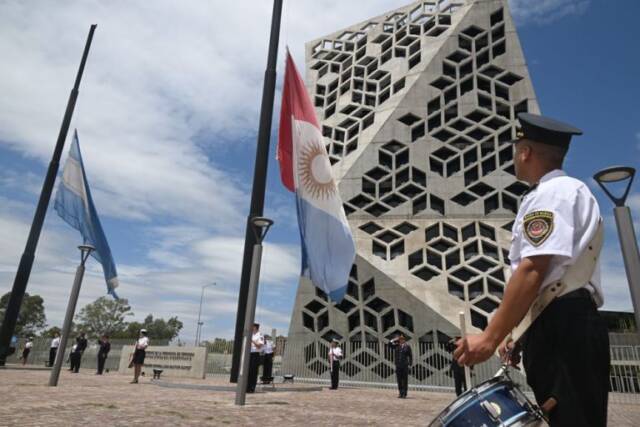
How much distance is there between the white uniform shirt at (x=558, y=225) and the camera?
67.0 inches

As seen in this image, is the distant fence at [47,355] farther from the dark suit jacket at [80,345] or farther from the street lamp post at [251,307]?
A: the street lamp post at [251,307]

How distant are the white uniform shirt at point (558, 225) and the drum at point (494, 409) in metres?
0.48

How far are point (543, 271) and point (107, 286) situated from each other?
49.1ft

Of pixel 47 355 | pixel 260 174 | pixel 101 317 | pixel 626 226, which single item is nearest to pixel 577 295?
pixel 626 226

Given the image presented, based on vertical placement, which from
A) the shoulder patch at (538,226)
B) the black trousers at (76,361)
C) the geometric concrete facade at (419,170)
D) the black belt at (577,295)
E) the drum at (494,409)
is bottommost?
the black trousers at (76,361)

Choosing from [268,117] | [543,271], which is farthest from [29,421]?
[268,117]

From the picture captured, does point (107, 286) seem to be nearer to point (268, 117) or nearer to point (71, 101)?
point (268, 117)

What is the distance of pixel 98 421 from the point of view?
16.5 ft

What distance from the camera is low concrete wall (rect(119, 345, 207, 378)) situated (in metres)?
19.3

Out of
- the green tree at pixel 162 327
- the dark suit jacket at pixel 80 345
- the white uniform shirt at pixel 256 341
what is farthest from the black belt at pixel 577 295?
the green tree at pixel 162 327

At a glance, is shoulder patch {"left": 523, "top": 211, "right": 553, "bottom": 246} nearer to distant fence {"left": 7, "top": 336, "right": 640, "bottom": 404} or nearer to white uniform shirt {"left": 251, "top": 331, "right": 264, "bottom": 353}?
white uniform shirt {"left": 251, "top": 331, "right": 264, "bottom": 353}

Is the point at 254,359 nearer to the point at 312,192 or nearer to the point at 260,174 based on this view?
the point at 312,192

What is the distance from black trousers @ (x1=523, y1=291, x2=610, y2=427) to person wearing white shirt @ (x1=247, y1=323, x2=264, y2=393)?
9.43 m

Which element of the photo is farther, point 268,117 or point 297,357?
point 297,357
